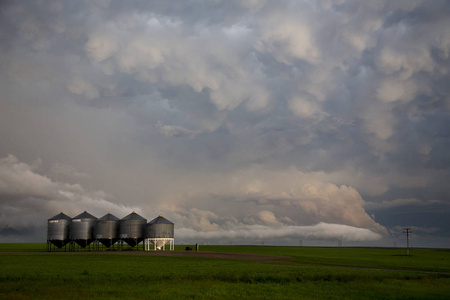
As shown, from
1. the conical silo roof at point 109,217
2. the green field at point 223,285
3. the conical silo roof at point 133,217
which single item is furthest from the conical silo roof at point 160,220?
the green field at point 223,285

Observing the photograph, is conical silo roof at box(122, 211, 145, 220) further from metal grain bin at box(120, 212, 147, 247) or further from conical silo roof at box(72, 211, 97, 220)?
conical silo roof at box(72, 211, 97, 220)

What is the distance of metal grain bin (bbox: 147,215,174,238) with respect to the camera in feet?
401

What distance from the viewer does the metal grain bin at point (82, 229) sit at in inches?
4877

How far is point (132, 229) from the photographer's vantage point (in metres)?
124

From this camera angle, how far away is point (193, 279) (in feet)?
156

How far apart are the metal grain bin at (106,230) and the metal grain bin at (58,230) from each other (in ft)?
32.9

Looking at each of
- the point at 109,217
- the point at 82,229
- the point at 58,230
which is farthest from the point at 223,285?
Result: the point at 58,230

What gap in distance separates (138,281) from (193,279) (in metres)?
6.51

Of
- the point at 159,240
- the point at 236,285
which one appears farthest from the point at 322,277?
the point at 159,240

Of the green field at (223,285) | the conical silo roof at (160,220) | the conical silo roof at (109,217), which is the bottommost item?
the green field at (223,285)

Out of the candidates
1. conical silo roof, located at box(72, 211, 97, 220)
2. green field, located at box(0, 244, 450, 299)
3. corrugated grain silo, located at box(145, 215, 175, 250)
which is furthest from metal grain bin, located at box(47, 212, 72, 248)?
green field, located at box(0, 244, 450, 299)

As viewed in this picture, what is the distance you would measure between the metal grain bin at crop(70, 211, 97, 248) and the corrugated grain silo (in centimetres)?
1796

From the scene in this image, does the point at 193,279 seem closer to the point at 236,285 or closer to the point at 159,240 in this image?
the point at 236,285

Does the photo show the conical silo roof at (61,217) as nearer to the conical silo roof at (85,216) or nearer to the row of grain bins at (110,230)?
the row of grain bins at (110,230)
